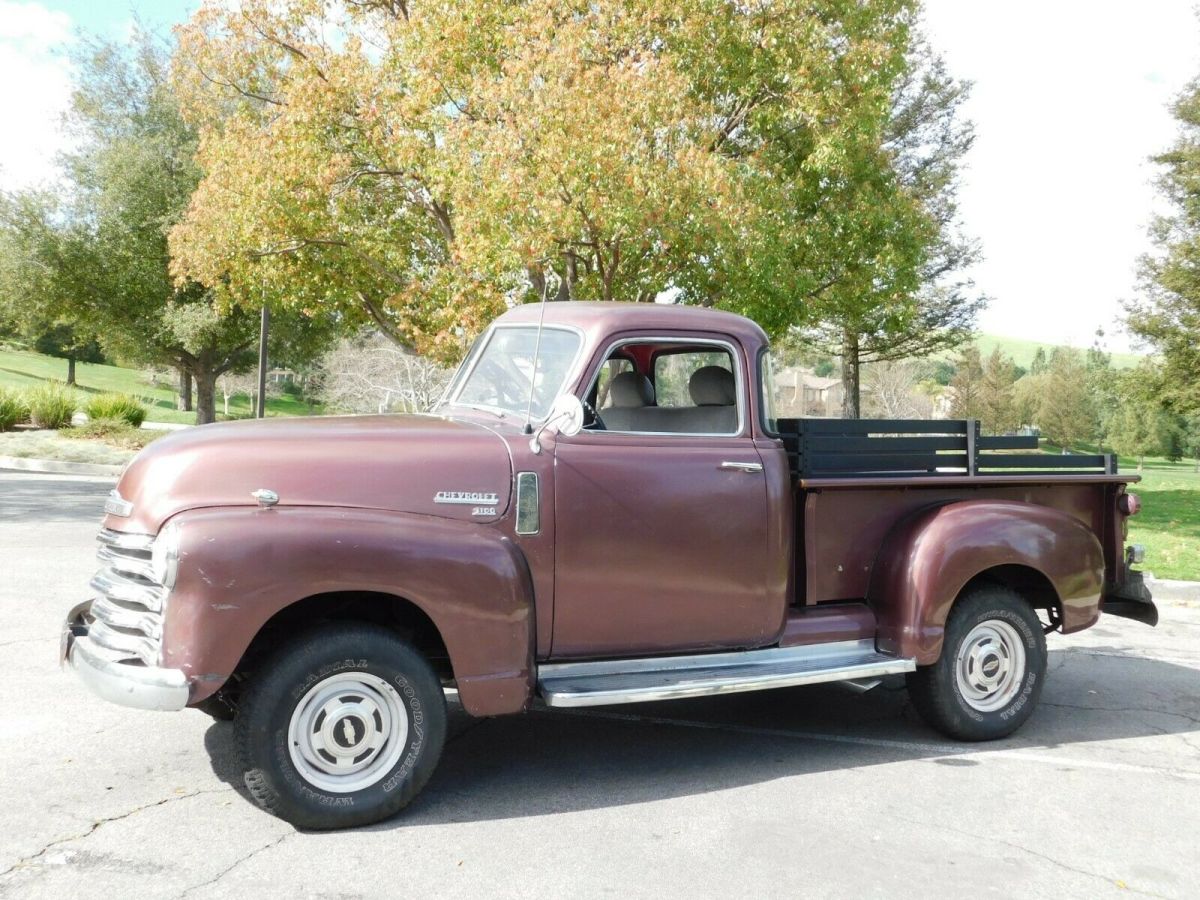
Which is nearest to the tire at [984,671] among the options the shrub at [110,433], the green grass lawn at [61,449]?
the green grass lawn at [61,449]

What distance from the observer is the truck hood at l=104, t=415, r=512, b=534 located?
13.3 feet

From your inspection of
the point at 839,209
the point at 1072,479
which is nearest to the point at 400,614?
the point at 1072,479

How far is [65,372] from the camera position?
7444 centimetres

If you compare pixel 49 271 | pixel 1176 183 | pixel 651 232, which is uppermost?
pixel 1176 183

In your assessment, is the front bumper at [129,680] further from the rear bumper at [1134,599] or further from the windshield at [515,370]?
the rear bumper at [1134,599]

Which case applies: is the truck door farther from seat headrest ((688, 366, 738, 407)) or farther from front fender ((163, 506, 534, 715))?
front fender ((163, 506, 534, 715))

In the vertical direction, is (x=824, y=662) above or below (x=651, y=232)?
below

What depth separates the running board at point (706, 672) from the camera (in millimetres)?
4434

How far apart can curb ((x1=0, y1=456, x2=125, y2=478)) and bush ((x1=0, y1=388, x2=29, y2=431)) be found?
5548 mm

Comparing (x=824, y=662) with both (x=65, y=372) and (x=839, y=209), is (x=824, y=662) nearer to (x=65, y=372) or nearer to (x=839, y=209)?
(x=839, y=209)

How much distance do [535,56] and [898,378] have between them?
45707 mm

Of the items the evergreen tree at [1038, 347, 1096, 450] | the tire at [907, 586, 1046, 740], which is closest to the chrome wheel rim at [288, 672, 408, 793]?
the tire at [907, 586, 1046, 740]

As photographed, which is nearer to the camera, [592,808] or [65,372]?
[592,808]

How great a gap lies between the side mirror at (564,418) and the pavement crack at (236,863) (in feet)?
6.09
